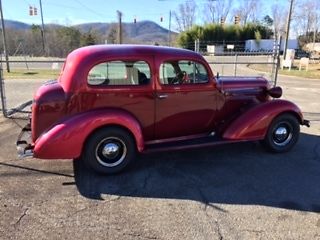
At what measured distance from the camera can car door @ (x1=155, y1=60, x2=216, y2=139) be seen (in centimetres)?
569

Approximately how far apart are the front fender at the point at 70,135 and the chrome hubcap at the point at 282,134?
9.36 feet

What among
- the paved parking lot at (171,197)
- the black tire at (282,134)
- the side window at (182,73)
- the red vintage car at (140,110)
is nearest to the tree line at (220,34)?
the black tire at (282,134)

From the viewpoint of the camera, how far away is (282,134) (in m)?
6.45

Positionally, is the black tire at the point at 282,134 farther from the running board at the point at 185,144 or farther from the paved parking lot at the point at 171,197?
the running board at the point at 185,144

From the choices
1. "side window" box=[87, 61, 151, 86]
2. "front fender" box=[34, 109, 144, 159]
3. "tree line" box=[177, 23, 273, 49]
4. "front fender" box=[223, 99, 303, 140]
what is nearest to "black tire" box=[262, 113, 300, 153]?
"front fender" box=[223, 99, 303, 140]

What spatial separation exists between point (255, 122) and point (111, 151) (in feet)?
7.84

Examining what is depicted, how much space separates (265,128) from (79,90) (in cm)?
308

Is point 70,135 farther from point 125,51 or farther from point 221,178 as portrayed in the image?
point 221,178

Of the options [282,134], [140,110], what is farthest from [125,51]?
[282,134]

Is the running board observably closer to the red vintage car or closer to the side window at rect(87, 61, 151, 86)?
the red vintage car

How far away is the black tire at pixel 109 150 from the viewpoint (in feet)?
17.0

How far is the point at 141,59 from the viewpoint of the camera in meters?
5.54

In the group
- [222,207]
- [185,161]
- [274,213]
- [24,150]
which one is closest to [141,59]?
[185,161]

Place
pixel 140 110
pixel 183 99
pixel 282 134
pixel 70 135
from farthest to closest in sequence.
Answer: pixel 282 134
pixel 183 99
pixel 140 110
pixel 70 135
